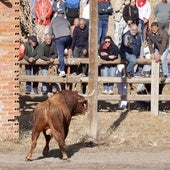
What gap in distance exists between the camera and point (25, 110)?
56.0 ft

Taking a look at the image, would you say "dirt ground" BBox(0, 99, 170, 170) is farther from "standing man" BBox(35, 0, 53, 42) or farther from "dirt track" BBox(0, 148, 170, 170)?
"standing man" BBox(35, 0, 53, 42)

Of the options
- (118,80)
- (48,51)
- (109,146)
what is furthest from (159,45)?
(109,146)

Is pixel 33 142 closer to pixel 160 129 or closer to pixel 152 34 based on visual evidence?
pixel 160 129

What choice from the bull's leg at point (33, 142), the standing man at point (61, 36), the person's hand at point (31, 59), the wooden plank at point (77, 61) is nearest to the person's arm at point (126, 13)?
the standing man at point (61, 36)

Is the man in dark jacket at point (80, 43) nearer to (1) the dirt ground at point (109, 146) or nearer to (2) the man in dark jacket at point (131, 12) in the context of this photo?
(1) the dirt ground at point (109, 146)

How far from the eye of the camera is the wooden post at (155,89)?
1650 cm

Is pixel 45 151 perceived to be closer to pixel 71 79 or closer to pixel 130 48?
pixel 71 79

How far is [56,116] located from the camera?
A: 1203cm

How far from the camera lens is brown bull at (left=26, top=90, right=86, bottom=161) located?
1203cm

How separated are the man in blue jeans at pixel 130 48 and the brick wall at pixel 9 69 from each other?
354cm

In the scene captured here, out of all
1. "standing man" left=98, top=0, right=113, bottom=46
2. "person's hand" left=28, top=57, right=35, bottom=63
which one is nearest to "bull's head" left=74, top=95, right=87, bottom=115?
"person's hand" left=28, top=57, right=35, bottom=63

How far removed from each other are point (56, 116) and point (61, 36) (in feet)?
A: 16.2

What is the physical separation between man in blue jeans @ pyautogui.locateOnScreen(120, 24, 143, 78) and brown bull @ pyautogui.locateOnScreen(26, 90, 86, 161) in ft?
14.1

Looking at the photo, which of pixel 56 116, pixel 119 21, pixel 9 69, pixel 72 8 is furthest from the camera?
pixel 119 21
